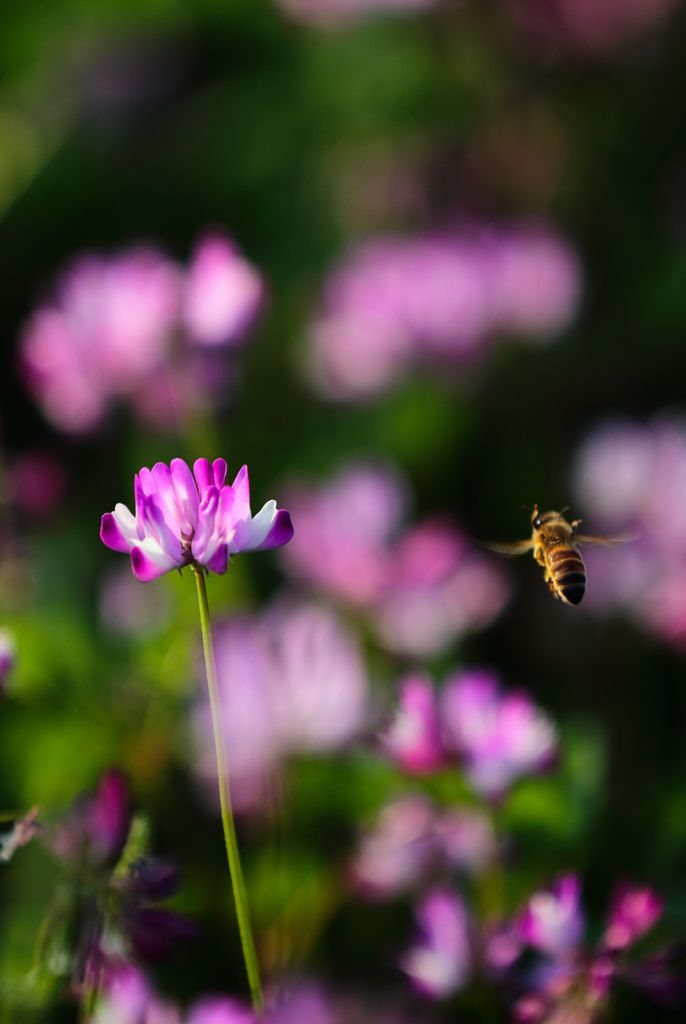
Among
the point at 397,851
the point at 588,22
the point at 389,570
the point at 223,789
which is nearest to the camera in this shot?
the point at 223,789

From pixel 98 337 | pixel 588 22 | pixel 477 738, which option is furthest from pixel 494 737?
pixel 588 22

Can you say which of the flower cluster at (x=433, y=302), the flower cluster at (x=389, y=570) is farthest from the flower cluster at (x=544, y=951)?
the flower cluster at (x=433, y=302)

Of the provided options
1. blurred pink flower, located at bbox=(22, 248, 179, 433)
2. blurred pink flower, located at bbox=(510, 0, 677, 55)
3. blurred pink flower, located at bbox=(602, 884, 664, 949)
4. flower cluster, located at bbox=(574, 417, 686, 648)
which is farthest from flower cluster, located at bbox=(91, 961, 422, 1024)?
blurred pink flower, located at bbox=(510, 0, 677, 55)

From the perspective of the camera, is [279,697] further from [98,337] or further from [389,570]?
[98,337]

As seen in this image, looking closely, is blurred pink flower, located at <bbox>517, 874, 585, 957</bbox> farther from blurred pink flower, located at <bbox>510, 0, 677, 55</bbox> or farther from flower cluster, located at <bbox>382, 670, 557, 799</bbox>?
blurred pink flower, located at <bbox>510, 0, 677, 55</bbox>

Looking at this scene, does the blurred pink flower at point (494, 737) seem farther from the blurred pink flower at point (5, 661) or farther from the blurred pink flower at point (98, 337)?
the blurred pink flower at point (98, 337)

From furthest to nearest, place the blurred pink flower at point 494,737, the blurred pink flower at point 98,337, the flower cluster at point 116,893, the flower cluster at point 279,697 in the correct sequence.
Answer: the blurred pink flower at point 98,337
the flower cluster at point 279,697
the blurred pink flower at point 494,737
the flower cluster at point 116,893

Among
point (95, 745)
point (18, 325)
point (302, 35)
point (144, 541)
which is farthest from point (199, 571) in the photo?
point (302, 35)
